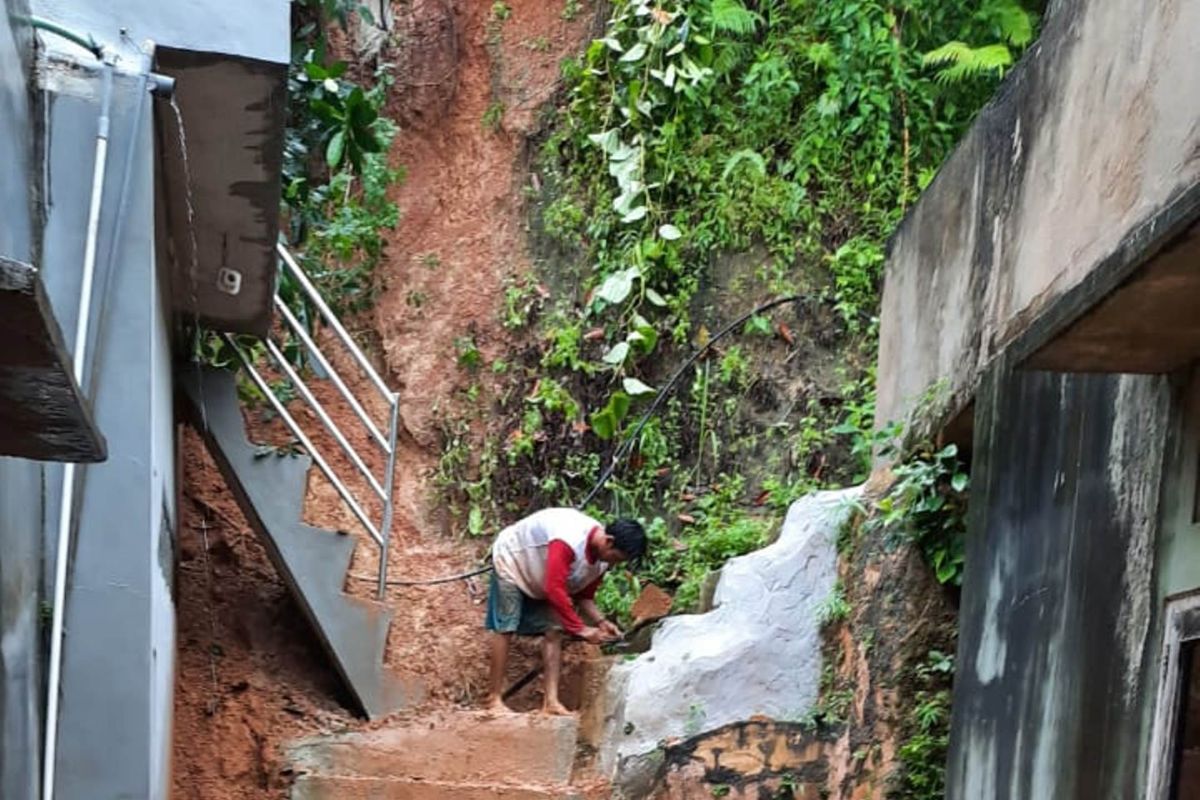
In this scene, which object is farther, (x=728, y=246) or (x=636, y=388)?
(x=728, y=246)

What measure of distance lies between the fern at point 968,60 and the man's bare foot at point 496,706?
198 inches

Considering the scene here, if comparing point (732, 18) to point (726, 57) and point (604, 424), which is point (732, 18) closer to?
point (726, 57)

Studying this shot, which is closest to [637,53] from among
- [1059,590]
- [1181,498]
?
[1059,590]

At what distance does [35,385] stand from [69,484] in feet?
5.12

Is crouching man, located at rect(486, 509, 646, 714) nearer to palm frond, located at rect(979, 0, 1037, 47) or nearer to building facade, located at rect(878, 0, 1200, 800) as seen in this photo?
building facade, located at rect(878, 0, 1200, 800)

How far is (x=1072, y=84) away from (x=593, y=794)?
3677mm

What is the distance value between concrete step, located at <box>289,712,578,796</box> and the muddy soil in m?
0.24

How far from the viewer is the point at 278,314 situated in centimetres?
801

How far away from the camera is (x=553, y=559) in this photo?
6.88 metres

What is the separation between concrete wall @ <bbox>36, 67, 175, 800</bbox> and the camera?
409 centimetres

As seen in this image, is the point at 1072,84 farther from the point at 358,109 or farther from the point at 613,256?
the point at 613,256

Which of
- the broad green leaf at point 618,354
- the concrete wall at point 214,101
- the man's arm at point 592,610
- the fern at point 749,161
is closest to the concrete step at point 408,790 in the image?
the man's arm at point 592,610

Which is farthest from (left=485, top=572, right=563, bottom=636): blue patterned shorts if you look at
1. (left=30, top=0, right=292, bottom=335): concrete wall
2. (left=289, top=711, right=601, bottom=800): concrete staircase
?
(left=30, top=0, right=292, bottom=335): concrete wall

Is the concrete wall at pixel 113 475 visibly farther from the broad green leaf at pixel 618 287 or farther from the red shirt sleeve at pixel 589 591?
the broad green leaf at pixel 618 287
